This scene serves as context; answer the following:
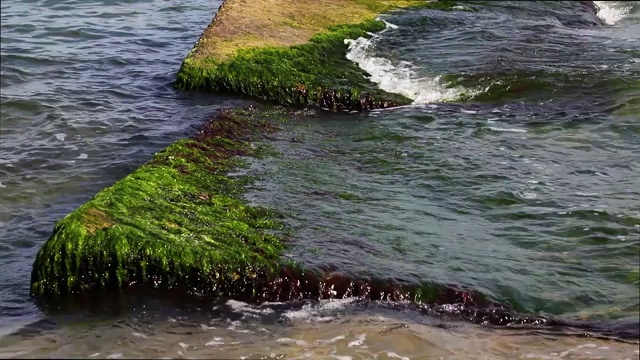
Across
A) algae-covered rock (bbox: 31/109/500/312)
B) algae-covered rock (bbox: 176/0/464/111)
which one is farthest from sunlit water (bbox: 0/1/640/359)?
algae-covered rock (bbox: 176/0/464/111)

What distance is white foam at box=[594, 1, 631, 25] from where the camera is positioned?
1606 cm

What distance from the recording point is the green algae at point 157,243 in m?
6.05

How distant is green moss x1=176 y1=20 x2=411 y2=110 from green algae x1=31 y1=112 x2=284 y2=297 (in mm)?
3880

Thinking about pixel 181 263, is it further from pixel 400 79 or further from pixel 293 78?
pixel 400 79

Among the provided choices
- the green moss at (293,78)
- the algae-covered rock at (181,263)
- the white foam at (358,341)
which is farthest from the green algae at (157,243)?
the green moss at (293,78)

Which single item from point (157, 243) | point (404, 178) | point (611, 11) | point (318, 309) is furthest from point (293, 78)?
point (611, 11)

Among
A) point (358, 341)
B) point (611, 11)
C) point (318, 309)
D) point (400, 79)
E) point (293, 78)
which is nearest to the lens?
point (358, 341)

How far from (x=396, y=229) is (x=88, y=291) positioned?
2592 mm

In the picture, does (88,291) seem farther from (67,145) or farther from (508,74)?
(508,74)

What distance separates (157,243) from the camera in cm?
613

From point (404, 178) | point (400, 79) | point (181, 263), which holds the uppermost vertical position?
point (400, 79)

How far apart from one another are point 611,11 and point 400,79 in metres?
7.59

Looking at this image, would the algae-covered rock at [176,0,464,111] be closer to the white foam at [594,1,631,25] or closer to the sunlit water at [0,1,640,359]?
the sunlit water at [0,1,640,359]

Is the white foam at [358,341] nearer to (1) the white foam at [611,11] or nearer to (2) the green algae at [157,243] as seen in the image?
(2) the green algae at [157,243]
